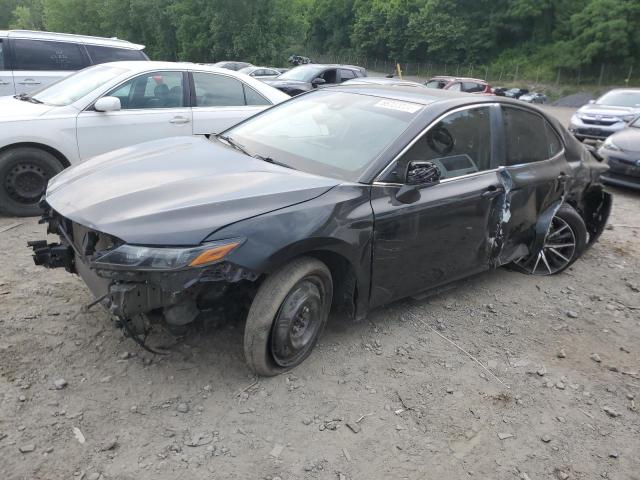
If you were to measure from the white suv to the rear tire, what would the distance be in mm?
3077

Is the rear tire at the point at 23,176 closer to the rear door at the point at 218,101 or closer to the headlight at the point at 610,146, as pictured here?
the rear door at the point at 218,101

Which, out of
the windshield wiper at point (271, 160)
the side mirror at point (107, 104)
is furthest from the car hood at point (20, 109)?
the windshield wiper at point (271, 160)

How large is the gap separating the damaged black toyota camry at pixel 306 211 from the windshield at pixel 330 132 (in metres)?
0.01

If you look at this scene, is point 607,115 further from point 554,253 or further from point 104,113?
point 104,113

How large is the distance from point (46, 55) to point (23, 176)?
3596mm

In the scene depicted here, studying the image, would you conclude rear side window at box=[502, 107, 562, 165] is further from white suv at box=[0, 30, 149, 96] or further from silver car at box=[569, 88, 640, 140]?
silver car at box=[569, 88, 640, 140]

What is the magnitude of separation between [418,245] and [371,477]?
59.3 inches

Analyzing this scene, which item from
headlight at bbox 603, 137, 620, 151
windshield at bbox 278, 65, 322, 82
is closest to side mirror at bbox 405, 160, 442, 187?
headlight at bbox 603, 137, 620, 151

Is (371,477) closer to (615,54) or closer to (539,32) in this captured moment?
(615,54)

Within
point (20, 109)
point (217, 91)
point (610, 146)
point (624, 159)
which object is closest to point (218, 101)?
point (217, 91)

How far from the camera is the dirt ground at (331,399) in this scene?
2.42 meters

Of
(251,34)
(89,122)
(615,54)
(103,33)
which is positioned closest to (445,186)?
(89,122)

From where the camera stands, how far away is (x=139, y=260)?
7.89 ft

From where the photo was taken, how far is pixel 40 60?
25.5 feet
